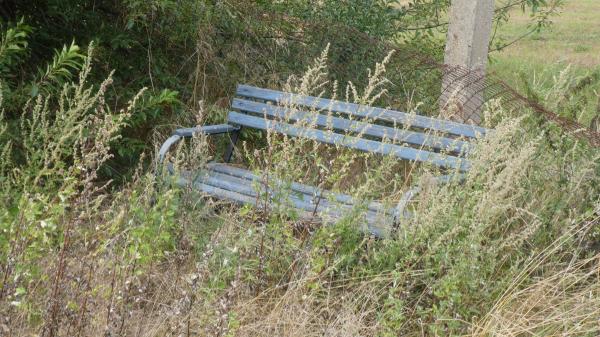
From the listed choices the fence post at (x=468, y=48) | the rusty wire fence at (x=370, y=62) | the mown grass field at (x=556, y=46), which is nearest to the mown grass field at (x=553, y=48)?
the mown grass field at (x=556, y=46)

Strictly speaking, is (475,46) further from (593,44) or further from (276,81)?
(593,44)

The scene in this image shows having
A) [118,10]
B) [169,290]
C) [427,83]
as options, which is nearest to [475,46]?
[427,83]

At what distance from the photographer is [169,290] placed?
370 cm

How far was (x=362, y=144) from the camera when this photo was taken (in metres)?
5.12

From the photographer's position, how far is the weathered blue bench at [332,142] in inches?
163

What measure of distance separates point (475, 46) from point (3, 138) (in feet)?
10.0

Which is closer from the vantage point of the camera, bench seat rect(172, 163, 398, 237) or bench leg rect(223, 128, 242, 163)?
bench seat rect(172, 163, 398, 237)

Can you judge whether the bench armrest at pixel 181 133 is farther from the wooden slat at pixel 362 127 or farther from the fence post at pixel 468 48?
the fence post at pixel 468 48

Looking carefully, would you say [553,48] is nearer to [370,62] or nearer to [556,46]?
[556,46]

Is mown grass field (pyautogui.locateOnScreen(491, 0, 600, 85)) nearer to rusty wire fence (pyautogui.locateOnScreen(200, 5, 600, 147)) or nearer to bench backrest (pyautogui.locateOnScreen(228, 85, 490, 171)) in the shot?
rusty wire fence (pyautogui.locateOnScreen(200, 5, 600, 147))

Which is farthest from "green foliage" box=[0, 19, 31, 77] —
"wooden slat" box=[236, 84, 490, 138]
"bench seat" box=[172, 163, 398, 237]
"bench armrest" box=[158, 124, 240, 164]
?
"wooden slat" box=[236, 84, 490, 138]

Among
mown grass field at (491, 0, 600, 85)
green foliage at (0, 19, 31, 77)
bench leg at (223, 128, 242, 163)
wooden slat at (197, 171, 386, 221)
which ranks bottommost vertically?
mown grass field at (491, 0, 600, 85)

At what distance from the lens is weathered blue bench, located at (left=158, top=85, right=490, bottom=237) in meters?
4.14

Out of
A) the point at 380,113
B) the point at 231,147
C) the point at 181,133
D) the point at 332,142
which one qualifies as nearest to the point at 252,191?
the point at 332,142
